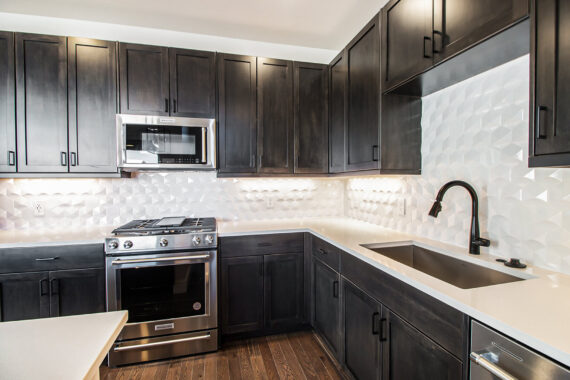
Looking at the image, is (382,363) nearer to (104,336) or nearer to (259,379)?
(259,379)

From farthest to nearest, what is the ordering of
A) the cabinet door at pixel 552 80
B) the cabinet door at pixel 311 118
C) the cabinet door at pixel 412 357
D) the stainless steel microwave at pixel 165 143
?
the cabinet door at pixel 311 118, the stainless steel microwave at pixel 165 143, the cabinet door at pixel 412 357, the cabinet door at pixel 552 80

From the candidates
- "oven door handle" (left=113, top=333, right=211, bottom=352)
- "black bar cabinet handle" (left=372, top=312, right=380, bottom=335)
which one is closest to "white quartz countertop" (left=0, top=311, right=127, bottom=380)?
"black bar cabinet handle" (left=372, top=312, right=380, bottom=335)

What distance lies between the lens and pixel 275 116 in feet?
8.31

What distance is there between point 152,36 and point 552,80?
9.66 feet

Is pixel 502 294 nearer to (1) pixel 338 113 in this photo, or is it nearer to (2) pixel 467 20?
(2) pixel 467 20

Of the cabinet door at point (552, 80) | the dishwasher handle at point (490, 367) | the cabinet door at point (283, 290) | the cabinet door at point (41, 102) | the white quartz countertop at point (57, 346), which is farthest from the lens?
the cabinet door at point (283, 290)

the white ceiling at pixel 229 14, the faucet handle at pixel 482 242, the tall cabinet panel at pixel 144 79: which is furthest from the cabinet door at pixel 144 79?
the faucet handle at pixel 482 242

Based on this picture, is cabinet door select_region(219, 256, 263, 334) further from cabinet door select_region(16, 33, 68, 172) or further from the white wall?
the white wall

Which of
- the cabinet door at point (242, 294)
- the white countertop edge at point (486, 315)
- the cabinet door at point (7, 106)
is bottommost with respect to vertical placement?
the cabinet door at point (242, 294)

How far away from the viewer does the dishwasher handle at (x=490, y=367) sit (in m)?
0.77

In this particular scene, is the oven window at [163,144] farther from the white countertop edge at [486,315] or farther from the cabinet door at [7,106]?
the white countertop edge at [486,315]

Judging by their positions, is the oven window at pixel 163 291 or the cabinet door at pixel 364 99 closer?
the cabinet door at pixel 364 99

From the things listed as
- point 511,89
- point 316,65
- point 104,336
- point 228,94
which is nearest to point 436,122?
point 511,89

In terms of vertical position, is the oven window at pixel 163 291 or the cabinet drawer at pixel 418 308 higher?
the cabinet drawer at pixel 418 308
